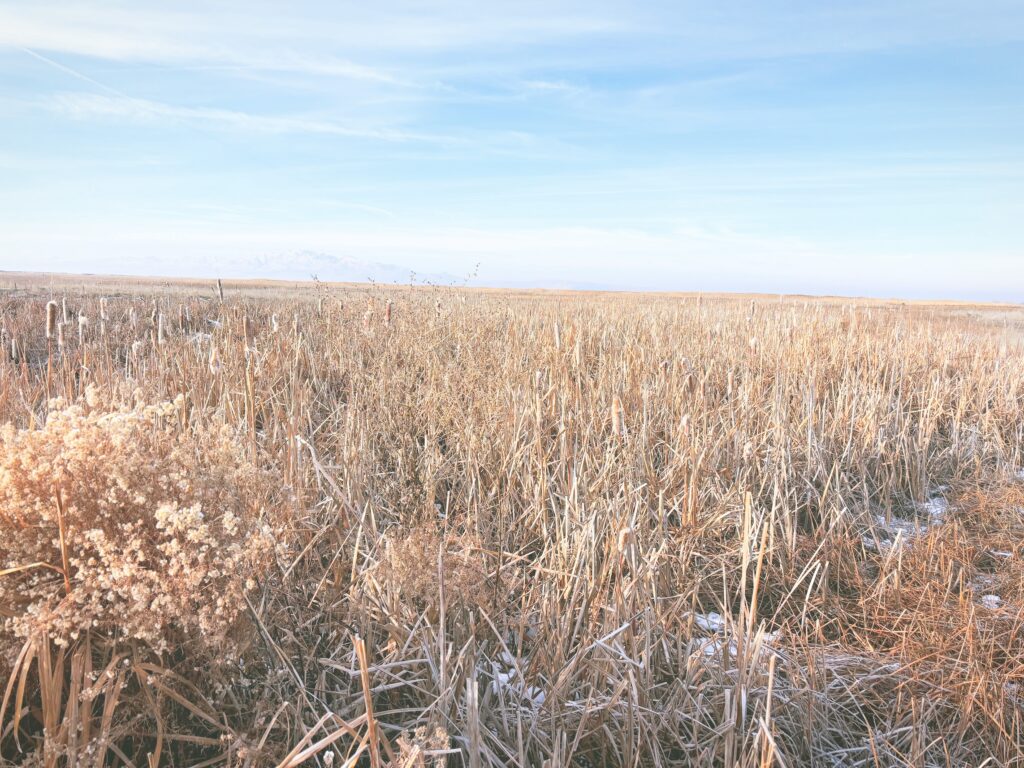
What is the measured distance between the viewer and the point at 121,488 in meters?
1.68

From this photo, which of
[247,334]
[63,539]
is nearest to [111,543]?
[63,539]

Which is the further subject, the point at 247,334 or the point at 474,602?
the point at 247,334

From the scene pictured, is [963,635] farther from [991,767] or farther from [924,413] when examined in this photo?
[924,413]

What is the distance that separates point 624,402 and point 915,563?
77.3 inches


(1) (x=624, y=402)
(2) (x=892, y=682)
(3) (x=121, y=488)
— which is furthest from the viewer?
(1) (x=624, y=402)

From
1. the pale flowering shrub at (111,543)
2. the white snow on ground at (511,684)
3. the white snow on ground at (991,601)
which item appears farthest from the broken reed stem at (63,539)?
the white snow on ground at (991,601)

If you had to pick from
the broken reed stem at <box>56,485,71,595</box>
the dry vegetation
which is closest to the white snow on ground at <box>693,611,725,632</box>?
the dry vegetation

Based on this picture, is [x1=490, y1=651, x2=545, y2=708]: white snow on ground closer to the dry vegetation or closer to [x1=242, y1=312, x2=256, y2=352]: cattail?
the dry vegetation

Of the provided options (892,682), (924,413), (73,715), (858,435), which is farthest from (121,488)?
(924,413)

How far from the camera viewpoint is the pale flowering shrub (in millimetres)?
1521

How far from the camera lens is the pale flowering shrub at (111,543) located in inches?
59.9

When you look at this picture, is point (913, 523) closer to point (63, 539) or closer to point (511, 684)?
point (511, 684)

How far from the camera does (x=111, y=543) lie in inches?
59.0

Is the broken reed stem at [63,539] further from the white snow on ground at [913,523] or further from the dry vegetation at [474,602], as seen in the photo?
the white snow on ground at [913,523]
